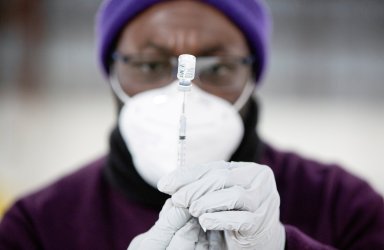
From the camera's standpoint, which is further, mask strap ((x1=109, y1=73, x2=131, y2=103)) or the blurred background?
the blurred background

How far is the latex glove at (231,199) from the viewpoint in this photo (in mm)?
776

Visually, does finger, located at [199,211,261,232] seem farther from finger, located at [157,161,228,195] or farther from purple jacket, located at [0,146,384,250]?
purple jacket, located at [0,146,384,250]

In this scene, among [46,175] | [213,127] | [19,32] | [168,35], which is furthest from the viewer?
[19,32]

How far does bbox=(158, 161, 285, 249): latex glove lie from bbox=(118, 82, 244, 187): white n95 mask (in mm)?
222

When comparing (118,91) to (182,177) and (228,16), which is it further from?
(182,177)

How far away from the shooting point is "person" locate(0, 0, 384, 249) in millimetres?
1090

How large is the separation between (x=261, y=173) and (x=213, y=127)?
0.88 feet

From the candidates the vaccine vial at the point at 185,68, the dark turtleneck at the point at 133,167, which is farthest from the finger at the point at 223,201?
the dark turtleneck at the point at 133,167

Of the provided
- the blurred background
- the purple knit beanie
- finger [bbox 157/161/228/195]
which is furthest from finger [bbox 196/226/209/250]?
the blurred background

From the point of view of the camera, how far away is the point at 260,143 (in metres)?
1.29

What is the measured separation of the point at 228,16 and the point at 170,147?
0.41 meters

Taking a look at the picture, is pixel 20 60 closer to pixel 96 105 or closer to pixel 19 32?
pixel 19 32

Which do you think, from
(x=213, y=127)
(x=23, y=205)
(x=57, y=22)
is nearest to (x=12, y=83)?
(x=57, y=22)

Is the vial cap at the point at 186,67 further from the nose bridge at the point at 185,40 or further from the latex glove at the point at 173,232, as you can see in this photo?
the nose bridge at the point at 185,40
